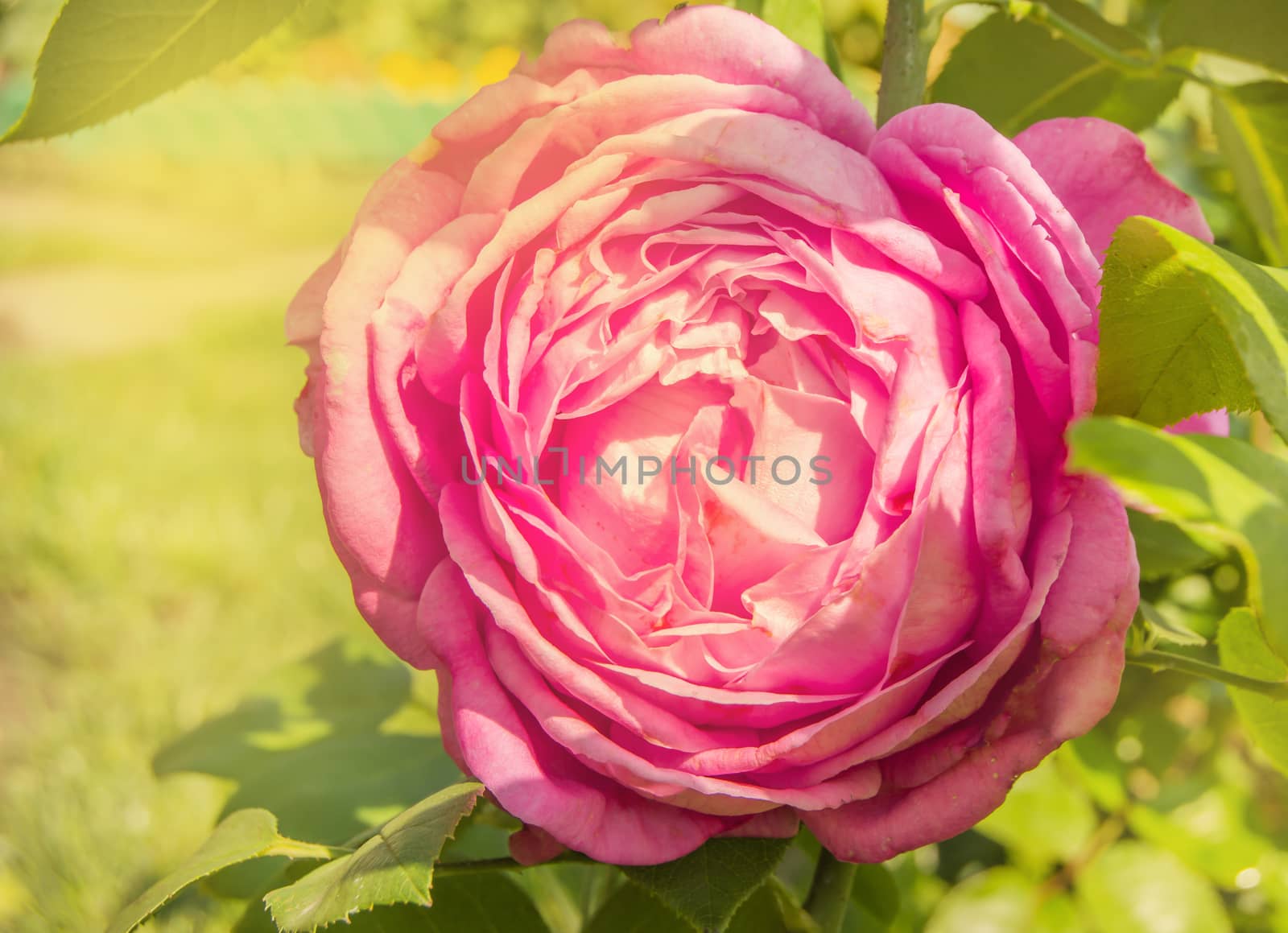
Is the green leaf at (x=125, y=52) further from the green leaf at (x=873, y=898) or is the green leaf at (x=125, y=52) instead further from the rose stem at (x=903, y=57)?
the green leaf at (x=873, y=898)

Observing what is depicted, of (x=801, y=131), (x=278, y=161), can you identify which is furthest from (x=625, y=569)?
(x=278, y=161)

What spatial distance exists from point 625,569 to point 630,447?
5cm

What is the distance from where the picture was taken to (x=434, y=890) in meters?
0.52

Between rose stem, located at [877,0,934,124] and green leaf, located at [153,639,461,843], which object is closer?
rose stem, located at [877,0,934,124]

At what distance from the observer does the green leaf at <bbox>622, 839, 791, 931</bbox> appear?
0.37 m

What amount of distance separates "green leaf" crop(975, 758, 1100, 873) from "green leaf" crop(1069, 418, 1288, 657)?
1.65 feet

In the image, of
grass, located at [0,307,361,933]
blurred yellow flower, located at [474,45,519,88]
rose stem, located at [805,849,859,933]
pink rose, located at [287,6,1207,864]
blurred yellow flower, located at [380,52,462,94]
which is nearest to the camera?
pink rose, located at [287,6,1207,864]

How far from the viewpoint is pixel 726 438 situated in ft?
1.37

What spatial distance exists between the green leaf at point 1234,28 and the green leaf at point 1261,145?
0.05 meters

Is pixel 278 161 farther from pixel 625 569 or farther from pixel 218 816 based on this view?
pixel 625 569

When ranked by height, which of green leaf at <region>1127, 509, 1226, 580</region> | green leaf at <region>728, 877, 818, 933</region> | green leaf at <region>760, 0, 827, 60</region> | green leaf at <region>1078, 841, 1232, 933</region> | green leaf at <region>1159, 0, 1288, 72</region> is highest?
green leaf at <region>760, 0, 827, 60</region>

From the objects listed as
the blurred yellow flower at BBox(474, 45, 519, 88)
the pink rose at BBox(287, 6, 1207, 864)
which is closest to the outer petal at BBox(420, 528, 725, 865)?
the pink rose at BBox(287, 6, 1207, 864)

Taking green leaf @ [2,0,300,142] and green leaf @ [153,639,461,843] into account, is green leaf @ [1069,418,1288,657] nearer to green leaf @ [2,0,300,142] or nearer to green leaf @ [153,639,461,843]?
green leaf @ [2,0,300,142]

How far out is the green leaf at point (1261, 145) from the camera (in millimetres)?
519
